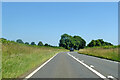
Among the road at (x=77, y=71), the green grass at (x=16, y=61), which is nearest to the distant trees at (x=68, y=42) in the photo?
the green grass at (x=16, y=61)

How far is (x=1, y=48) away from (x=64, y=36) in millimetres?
144089

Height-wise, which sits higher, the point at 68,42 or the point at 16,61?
the point at 68,42

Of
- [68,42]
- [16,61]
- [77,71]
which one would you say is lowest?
[77,71]

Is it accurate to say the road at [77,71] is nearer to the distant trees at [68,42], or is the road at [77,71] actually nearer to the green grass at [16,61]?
the green grass at [16,61]

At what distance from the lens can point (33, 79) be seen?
10297 mm

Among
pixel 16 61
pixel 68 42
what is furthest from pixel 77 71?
pixel 68 42

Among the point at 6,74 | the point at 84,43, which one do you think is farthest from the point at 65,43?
the point at 6,74

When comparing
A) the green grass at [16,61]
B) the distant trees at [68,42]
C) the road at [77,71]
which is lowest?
the road at [77,71]

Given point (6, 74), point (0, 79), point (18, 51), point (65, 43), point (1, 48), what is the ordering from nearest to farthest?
point (0, 79) → point (6, 74) → point (1, 48) → point (18, 51) → point (65, 43)

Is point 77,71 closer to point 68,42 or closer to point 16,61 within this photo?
point 16,61

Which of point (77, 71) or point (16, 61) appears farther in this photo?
point (16, 61)

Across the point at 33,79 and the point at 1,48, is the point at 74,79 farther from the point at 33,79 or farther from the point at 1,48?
the point at 1,48

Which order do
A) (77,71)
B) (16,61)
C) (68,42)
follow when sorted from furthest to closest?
(68,42), (16,61), (77,71)

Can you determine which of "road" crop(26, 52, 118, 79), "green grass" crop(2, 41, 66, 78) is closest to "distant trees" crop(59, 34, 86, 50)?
"green grass" crop(2, 41, 66, 78)
